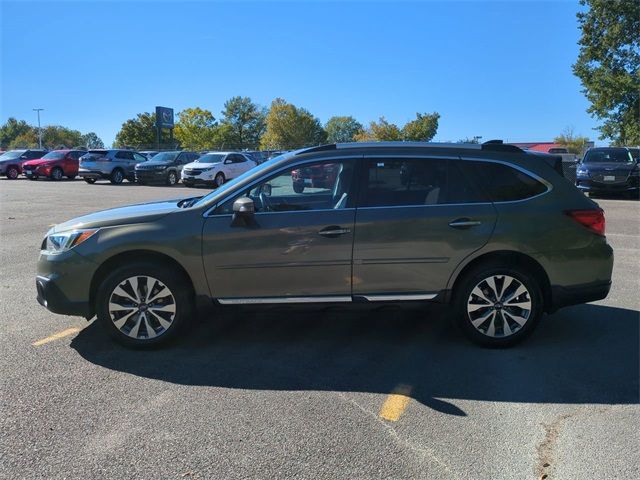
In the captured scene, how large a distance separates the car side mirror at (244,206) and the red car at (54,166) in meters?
27.8

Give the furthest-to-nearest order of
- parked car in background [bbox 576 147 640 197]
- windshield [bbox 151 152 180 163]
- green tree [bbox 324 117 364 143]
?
green tree [bbox 324 117 364 143], windshield [bbox 151 152 180 163], parked car in background [bbox 576 147 640 197]

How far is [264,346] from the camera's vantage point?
181 inches

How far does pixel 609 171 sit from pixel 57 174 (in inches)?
1033

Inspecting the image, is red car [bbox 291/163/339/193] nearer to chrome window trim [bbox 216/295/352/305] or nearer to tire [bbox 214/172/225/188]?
chrome window trim [bbox 216/295/352/305]

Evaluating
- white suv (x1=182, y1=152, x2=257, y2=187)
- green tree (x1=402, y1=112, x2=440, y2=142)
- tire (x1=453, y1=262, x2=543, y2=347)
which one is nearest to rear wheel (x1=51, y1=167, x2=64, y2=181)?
white suv (x1=182, y1=152, x2=257, y2=187)

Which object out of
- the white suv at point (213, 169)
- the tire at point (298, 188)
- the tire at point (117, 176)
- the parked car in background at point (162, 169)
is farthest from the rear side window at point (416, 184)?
the tire at point (117, 176)

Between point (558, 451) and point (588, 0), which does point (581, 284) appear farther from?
point (588, 0)

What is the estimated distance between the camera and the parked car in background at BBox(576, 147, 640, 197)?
17.9 meters

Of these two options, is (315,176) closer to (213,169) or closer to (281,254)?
Result: (281,254)

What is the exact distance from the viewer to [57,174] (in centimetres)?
2883

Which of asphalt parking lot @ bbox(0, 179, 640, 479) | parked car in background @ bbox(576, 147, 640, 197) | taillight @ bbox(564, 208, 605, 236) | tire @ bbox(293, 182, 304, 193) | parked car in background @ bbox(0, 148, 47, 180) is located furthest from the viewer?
parked car in background @ bbox(0, 148, 47, 180)

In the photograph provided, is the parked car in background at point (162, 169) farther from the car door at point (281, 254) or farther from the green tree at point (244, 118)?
the green tree at point (244, 118)

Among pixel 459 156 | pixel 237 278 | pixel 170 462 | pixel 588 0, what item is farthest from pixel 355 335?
pixel 588 0

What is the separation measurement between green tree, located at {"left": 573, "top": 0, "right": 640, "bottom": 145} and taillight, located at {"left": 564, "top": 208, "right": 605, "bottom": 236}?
1455 inches
